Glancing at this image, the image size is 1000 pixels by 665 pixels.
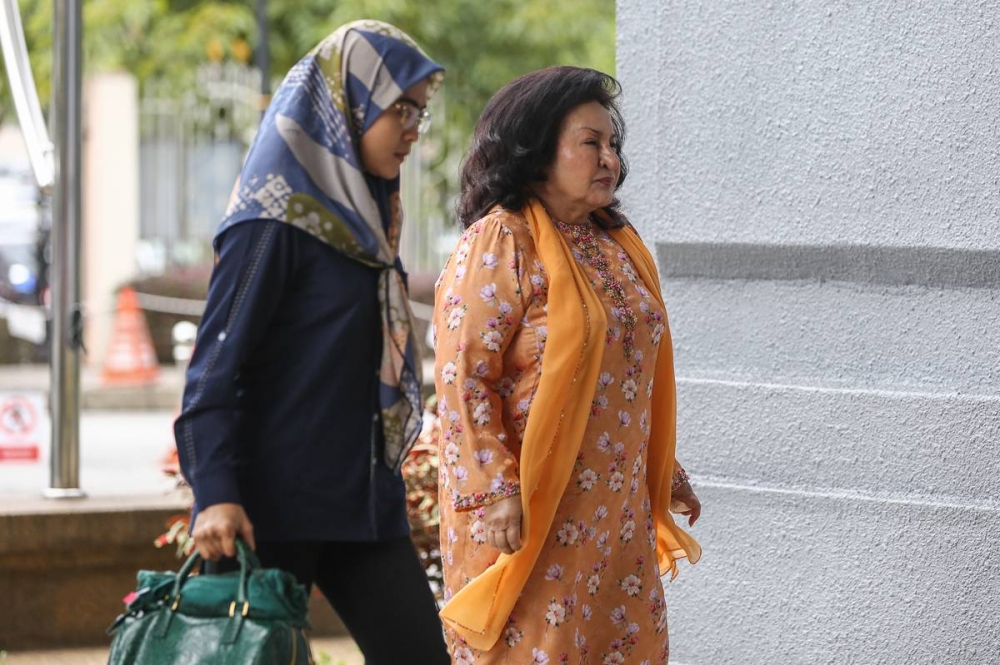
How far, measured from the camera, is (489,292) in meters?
2.97

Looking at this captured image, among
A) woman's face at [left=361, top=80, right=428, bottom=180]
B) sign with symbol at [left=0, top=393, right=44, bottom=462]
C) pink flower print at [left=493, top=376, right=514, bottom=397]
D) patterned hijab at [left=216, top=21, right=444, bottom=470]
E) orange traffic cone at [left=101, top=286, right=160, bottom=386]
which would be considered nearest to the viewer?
pink flower print at [left=493, top=376, right=514, bottom=397]

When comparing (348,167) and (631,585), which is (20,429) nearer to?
(348,167)

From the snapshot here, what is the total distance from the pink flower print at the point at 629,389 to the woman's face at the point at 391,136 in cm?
70

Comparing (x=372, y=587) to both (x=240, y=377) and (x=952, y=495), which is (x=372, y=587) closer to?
(x=240, y=377)

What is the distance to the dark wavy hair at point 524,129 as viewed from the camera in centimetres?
308

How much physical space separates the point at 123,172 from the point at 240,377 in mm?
15651

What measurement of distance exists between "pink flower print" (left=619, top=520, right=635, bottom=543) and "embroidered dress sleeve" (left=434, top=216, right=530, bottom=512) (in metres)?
0.28

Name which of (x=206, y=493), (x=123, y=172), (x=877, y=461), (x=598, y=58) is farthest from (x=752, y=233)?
(x=598, y=58)

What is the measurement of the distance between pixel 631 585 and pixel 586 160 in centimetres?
81

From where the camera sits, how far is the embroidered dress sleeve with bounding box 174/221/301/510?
3.05m

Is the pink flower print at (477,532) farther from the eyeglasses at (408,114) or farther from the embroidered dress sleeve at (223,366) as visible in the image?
the eyeglasses at (408,114)

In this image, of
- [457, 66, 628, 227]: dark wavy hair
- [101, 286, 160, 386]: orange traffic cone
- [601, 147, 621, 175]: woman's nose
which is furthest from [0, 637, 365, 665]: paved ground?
[101, 286, 160, 386]: orange traffic cone

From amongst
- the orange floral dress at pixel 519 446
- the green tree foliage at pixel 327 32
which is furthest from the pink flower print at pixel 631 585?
the green tree foliage at pixel 327 32

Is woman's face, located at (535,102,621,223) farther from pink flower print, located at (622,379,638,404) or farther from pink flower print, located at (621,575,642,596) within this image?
pink flower print, located at (621,575,642,596)
